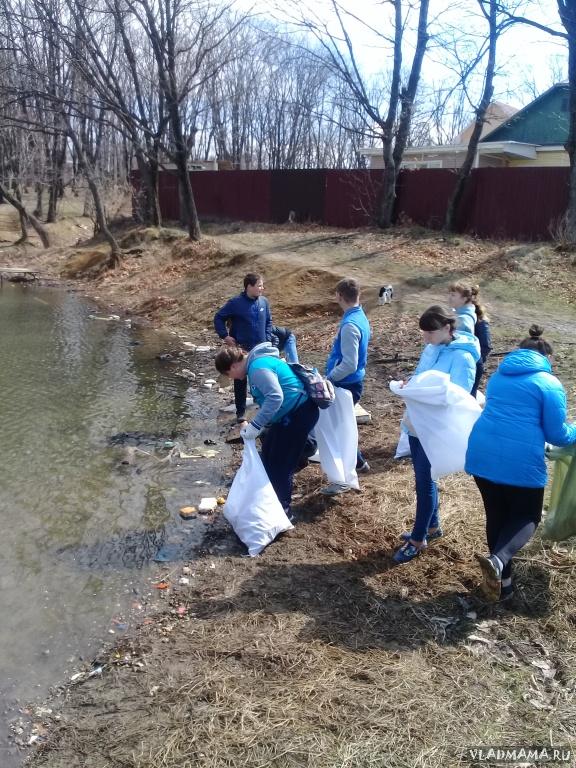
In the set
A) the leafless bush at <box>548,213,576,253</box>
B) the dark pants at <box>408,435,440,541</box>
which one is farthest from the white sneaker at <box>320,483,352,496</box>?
the leafless bush at <box>548,213,576,253</box>

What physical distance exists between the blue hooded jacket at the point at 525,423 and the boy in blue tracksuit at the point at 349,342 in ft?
5.72

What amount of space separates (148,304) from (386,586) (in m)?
13.0

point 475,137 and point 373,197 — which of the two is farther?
point 373,197

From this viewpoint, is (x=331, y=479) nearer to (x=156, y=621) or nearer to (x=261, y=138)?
(x=156, y=621)

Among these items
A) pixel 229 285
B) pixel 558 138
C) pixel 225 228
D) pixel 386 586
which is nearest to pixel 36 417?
pixel 386 586

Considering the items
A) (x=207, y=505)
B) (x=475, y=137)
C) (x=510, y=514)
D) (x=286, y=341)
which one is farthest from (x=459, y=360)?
(x=475, y=137)

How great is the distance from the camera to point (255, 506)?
479 cm

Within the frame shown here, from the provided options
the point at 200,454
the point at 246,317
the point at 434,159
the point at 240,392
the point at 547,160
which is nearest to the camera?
the point at 200,454

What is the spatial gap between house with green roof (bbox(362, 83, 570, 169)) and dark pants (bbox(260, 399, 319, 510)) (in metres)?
23.5

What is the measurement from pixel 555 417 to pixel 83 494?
432cm

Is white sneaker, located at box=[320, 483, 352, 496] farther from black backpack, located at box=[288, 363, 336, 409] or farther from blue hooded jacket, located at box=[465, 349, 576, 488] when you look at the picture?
blue hooded jacket, located at box=[465, 349, 576, 488]

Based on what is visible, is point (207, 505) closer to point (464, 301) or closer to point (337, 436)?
point (337, 436)

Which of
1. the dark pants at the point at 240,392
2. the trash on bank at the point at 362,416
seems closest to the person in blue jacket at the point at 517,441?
the trash on bank at the point at 362,416

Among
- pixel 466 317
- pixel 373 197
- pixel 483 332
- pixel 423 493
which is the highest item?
pixel 373 197
